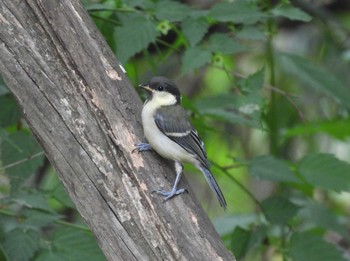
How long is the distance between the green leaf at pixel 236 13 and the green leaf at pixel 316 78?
54 cm

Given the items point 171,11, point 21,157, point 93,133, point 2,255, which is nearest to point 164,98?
point 171,11

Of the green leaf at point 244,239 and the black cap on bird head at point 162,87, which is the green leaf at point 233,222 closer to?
the green leaf at point 244,239

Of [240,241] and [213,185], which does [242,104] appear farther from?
[240,241]

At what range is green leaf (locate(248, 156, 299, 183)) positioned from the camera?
3.58 m

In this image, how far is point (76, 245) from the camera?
3.19 meters

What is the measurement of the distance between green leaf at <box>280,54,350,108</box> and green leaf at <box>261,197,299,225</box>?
55cm

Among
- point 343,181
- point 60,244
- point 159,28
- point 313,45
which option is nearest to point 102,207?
point 60,244

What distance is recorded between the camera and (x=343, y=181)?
3.61 meters

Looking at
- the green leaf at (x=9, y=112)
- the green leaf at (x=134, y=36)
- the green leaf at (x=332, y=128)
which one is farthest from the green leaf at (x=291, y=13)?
the green leaf at (x=9, y=112)

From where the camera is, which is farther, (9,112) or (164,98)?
(9,112)

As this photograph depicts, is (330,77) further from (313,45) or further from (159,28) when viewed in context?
(313,45)

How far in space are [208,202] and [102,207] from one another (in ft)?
11.3

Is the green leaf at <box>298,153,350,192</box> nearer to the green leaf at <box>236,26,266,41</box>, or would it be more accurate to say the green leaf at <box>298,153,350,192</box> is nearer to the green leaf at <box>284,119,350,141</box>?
the green leaf at <box>284,119,350,141</box>

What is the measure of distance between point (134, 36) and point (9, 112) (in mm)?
647
